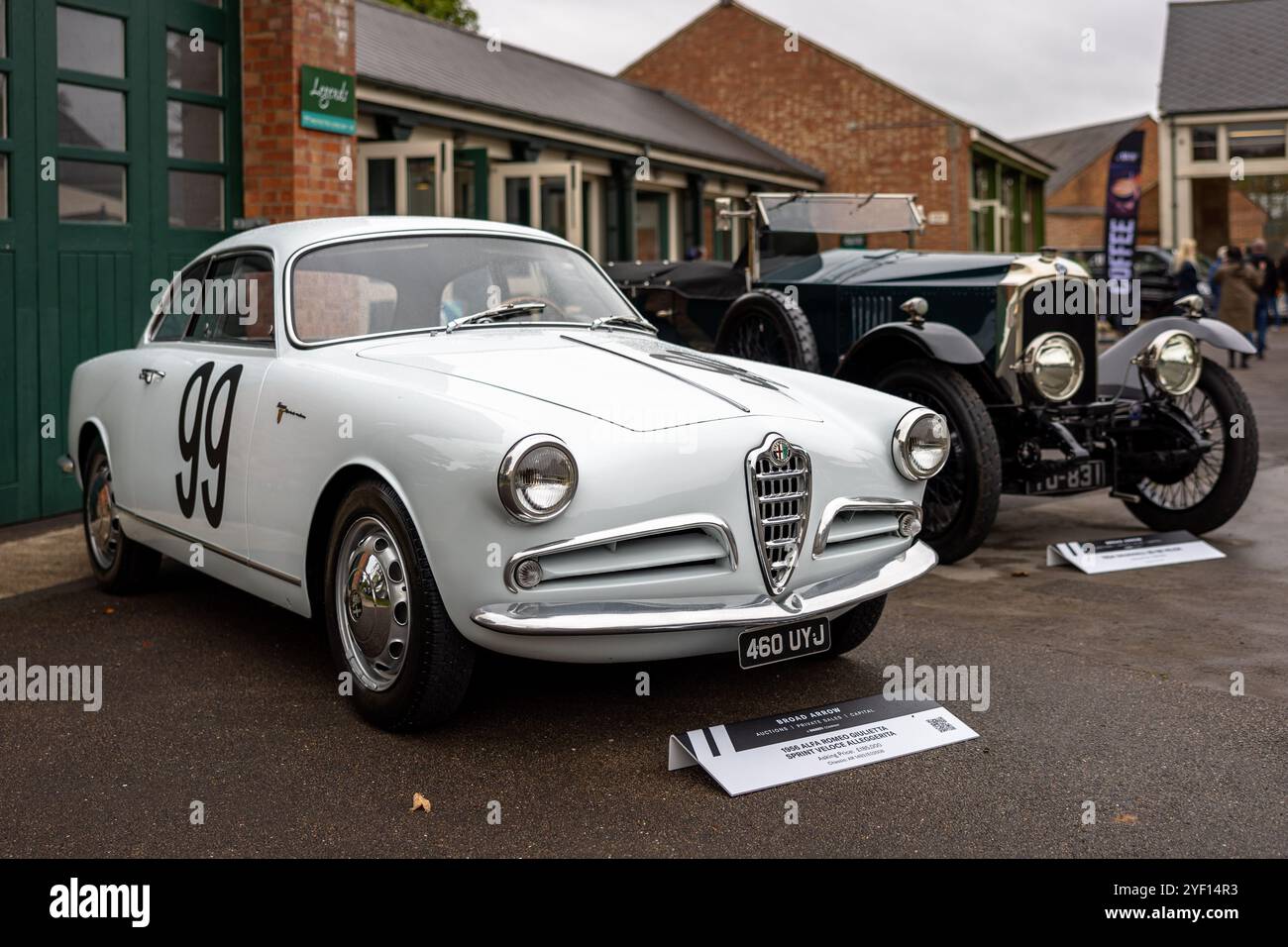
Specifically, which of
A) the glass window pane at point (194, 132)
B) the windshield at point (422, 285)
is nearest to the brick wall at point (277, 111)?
the glass window pane at point (194, 132)

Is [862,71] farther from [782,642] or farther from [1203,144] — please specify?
[782,642]

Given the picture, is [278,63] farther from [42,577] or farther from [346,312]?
[346,312]

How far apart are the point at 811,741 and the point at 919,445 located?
3.54 feet

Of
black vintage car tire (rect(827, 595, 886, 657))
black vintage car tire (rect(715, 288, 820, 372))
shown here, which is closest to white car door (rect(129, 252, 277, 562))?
black vintage car tire (rect(827, 595, 886, 657))

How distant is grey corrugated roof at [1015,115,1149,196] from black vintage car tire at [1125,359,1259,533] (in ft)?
206

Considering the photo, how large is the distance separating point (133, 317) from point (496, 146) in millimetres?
9696

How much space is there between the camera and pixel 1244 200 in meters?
59.0

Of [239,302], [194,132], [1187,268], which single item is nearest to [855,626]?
[239,302]

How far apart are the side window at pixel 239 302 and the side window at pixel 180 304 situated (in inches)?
3.6

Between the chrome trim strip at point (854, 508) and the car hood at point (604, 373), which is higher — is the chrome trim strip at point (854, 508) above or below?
below

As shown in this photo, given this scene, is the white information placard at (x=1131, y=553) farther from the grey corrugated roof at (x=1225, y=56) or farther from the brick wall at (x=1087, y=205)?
the brick wall at (x=1087, y=205)

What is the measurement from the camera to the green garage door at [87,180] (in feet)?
24.9

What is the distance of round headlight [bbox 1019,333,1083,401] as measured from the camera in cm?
696
